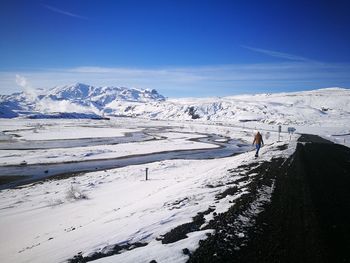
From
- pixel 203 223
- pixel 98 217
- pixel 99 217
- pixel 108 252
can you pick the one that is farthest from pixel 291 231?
pixel 98 217

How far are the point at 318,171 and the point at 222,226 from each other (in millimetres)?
11924

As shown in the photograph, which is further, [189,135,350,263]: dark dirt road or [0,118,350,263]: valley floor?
[0,118,350,263]: valley floor

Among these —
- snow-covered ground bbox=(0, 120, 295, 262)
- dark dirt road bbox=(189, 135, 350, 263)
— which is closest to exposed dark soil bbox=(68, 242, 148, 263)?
snow-covered ground bbox=(0, 120, 295, 262)

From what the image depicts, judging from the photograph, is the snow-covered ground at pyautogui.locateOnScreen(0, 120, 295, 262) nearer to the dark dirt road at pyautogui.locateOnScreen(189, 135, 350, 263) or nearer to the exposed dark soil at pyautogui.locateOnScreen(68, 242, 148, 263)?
the exposed dark soil at pyautogui.locateOnScreen(68, 242, 148, 263)

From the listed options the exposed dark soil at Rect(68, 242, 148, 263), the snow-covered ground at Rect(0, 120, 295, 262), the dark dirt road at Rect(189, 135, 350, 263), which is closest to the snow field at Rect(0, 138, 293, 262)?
the snow-covered ground at Rect(0, 120, 295, 262)

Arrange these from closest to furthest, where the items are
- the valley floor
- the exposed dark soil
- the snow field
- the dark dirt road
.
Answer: the dark dirt road < the valley floor < the exposed dark soil < the snow field

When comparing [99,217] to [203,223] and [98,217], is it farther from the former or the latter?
[203,223]

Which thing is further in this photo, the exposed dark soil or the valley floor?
the exposed dark soil

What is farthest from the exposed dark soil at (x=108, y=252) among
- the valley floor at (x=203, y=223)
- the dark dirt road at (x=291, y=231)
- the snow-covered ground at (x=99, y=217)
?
the dark dirt road at (x=291, y=231)

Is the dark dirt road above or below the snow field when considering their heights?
above

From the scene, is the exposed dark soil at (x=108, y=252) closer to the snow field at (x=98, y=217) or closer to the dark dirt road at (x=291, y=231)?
the snow field at (x=98, y=217)

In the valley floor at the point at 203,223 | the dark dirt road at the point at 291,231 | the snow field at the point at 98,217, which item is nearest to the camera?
the dark dirt road at the point at 291,231

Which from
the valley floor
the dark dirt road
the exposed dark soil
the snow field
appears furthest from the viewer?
the snow field

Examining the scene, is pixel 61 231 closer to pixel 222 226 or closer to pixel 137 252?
pixel 137 252
